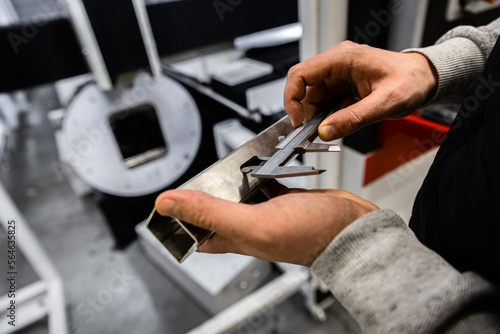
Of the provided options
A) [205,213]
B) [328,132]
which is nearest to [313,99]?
[328,132]

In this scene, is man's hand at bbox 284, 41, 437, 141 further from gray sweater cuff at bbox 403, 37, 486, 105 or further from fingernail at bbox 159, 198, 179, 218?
fingernail at bbox 159, 198, 179, 218

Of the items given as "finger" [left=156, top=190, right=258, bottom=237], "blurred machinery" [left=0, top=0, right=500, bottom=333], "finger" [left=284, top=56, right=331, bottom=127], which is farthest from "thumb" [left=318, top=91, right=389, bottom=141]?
"blurred machinery" [left=0, top=0, right=500, bottom=333]

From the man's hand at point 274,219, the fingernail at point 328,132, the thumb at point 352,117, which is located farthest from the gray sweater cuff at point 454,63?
the man's hand at point 274,219

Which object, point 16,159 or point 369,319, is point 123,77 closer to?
point 369,319

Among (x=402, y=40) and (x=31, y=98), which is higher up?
(x=402, y=40)

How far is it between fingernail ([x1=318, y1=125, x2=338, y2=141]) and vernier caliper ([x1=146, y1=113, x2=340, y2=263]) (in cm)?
2

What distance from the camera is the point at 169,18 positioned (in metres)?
1.11

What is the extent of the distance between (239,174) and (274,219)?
0.13m

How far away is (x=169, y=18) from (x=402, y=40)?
83 cm

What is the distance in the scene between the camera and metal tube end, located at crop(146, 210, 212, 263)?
1.38 ft

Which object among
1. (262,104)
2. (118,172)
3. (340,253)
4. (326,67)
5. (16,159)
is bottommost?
(16,159)

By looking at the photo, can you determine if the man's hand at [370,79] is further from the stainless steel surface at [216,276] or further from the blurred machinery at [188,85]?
the stainless steel surface at [216,276]

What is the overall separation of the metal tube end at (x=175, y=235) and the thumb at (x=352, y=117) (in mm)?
271

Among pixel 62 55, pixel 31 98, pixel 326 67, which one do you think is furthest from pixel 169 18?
pixel 31 98
